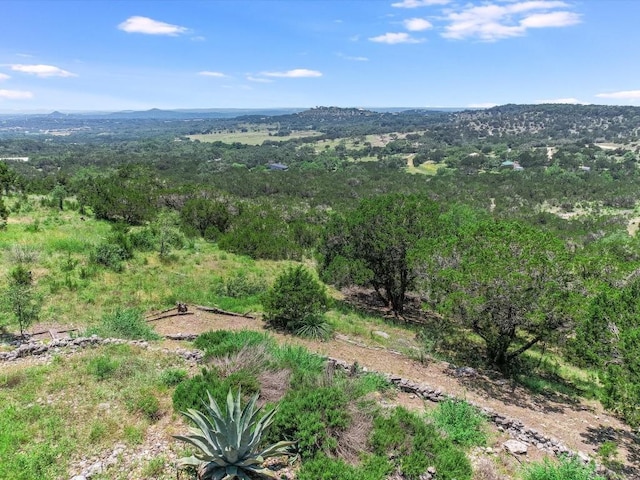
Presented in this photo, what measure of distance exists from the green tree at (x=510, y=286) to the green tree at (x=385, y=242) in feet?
15.0

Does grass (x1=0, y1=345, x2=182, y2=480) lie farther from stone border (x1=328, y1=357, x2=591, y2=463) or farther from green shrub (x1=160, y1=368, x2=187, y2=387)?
stone border (x1=328, y1=357, x2=591, y2=463)

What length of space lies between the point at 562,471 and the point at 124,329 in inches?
413

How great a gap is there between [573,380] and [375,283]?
333 inches

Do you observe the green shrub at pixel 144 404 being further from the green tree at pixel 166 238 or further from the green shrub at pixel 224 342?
the green tree at pixel 166 238

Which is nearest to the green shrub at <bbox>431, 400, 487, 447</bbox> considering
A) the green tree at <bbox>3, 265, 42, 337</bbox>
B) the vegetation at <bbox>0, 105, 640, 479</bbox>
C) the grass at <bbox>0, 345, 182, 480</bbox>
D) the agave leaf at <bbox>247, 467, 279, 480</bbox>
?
the vegetation at <bbox>0, 105, 640, 479</bbox>

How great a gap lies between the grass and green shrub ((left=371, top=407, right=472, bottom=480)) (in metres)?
4.00

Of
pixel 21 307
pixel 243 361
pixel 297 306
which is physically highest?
pixel 21 307

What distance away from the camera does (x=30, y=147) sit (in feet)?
584

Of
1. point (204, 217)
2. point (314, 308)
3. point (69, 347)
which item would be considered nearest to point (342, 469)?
point (69, 347)

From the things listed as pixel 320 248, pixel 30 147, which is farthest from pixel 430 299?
pixel 30 147

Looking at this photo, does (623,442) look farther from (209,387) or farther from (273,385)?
(209,387)

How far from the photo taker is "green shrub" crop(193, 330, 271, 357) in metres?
9.20

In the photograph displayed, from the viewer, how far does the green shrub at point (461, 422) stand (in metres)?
7.63

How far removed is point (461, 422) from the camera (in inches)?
319
